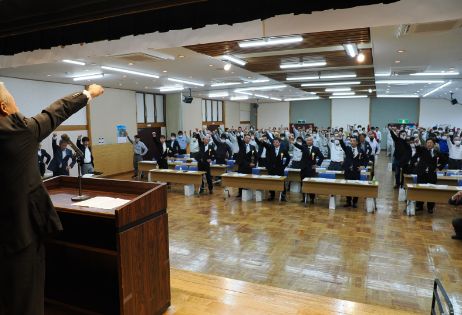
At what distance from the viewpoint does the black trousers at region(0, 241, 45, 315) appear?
1.69 meters

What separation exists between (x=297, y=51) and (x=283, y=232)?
4022 mm

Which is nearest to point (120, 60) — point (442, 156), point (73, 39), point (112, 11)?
point (73, 39)

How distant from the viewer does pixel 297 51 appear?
7.21m

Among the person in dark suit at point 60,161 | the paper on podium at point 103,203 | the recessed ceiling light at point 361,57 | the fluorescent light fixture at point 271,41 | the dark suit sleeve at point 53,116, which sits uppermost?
the recessed ceiling light at point 361,57

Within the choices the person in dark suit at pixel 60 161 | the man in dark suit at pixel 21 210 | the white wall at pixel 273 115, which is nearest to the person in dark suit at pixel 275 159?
the person in dark suit at pixel 60 161

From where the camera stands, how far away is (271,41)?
5.96 metres

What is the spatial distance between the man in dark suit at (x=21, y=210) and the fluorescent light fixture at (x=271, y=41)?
484 centimetres

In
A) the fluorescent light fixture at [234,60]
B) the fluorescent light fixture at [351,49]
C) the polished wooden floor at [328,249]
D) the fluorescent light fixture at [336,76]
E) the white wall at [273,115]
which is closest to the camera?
the polished wooden floor at [328,249]

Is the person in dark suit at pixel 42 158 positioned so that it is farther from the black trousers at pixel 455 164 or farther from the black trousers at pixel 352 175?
the black trousers at pixel 455 164

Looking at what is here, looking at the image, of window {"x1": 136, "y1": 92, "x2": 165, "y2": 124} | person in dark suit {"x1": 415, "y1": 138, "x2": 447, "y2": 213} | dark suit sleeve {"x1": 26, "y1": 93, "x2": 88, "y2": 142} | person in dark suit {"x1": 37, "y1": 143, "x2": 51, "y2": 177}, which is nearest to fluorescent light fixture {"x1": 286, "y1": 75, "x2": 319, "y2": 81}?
person in dark suit {"x1": 415, "y1": 138, "x2": 447, "y2": 213}

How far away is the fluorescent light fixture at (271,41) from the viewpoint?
19.3 feet

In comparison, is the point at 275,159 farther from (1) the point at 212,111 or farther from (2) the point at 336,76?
(1) the point at 212,111

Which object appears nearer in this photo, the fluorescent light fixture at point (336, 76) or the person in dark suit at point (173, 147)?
the fluorescent light fixture at point (336, 76)

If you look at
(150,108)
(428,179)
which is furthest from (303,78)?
(150,108)
